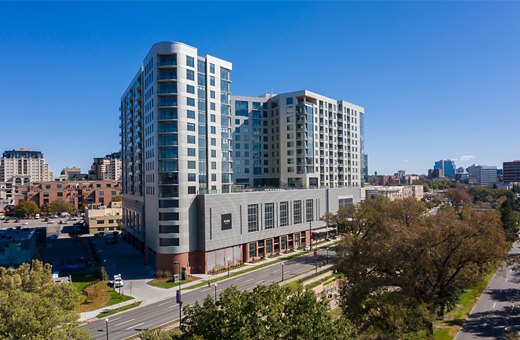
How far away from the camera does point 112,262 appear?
76.4m

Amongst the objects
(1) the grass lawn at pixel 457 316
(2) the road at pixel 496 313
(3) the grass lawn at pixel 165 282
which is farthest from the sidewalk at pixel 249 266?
(2) the road at pixel 496 313

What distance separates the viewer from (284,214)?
84.6 m

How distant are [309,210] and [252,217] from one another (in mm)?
22496

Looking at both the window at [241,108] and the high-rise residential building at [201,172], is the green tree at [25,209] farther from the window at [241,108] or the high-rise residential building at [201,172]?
the window at [241,108]

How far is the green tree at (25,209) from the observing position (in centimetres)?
14888

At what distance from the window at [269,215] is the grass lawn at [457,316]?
39.0 meters

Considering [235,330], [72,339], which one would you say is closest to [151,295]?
[72,339]

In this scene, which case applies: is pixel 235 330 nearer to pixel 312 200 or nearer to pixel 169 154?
pixel 169 154

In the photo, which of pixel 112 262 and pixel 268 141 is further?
pixel 268 141

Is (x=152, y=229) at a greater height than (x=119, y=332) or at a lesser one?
greater

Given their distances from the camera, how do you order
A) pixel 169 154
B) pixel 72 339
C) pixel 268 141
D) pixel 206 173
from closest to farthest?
pixel 72 339 < pixel 169 154 < pixel 206 173 < pixel 268 141

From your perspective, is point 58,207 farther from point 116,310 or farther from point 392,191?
point 392,191

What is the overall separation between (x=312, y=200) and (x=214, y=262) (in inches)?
1406

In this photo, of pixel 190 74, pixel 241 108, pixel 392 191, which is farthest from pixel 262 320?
pixel 392 191
